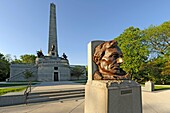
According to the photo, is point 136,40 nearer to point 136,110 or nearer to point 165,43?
point 165,43

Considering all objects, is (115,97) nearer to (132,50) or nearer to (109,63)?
(109,63)

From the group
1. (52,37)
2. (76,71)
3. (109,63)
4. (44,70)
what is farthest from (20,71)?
(109,63)

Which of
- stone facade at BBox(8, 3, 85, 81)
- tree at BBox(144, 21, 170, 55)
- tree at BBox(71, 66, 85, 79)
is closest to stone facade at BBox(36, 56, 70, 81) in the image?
stone facade at BBox(8, 3, 85, 81)

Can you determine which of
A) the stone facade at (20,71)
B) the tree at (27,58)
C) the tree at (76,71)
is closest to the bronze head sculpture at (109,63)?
the stone facade at (20,71)

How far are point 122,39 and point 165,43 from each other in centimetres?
717

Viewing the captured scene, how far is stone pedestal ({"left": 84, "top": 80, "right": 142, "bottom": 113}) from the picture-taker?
2656 mm

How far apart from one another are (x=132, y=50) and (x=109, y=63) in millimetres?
14491

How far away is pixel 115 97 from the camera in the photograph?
2.72 metres

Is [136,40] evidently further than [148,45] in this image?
No

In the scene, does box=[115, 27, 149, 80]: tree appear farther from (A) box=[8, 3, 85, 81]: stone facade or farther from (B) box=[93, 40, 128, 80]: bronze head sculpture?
(A) box=[8, 3, 85, 81]: stone facade

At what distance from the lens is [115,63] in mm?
3266

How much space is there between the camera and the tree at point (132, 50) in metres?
15.7

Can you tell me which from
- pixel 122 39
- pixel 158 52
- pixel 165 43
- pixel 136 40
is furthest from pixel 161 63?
pixel 122 39

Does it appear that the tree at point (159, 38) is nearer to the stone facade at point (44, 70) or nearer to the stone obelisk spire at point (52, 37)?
the stone facade at point (44, 70)
